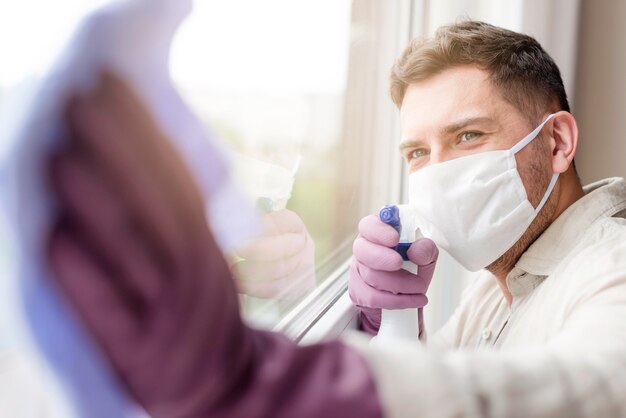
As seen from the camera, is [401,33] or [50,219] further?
[401,33]

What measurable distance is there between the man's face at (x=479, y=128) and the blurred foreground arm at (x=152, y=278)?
2.64ft

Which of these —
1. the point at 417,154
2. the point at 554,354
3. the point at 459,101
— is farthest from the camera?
the point at 417,154

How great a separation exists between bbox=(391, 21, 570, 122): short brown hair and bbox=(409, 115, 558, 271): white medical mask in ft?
0.34

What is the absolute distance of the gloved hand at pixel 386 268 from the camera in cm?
95

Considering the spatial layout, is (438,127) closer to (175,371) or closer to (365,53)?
(365,53)

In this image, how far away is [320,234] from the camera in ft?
4.85

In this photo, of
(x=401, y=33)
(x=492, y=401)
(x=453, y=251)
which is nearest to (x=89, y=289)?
(x=492, y=401)

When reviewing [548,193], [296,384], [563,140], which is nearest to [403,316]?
[548,193]

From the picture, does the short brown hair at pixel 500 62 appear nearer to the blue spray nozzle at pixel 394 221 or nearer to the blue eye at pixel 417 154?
the blue eye at pixel 417 154

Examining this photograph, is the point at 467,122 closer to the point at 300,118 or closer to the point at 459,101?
the point at 459,101

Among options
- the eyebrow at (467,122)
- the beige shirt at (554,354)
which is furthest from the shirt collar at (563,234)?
the eyebrow at (467,122)

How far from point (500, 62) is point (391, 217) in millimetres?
417

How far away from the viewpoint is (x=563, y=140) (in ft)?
3.42

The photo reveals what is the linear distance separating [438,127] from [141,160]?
85 centimetres
